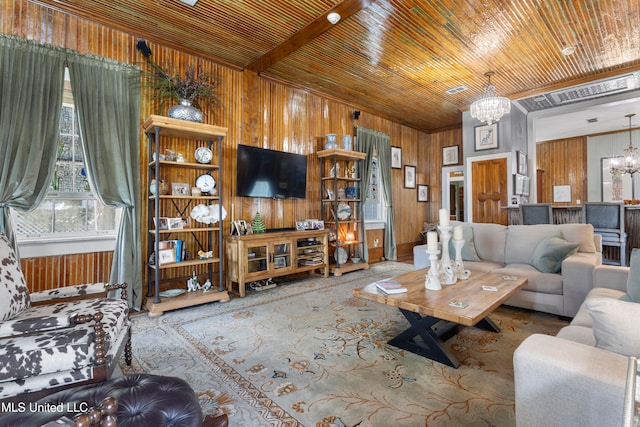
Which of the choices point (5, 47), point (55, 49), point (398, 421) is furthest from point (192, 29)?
point (398, 421)

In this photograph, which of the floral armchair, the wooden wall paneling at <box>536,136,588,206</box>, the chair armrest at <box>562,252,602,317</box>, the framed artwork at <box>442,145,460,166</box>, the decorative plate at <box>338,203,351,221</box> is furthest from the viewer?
the wooden wall paneling at <box>536,136,588,206</box>

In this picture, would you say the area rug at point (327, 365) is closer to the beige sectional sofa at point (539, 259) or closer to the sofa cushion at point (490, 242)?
the beige sectional sofa at point (539, 259)

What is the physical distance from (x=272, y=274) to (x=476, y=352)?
258 centimetres

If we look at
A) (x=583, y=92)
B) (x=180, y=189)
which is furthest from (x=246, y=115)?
(x=583, y=92)

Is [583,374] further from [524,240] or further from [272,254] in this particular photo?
[272,254]

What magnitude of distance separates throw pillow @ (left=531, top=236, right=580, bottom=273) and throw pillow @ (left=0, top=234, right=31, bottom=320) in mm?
4136

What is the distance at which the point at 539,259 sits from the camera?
9.81 feet

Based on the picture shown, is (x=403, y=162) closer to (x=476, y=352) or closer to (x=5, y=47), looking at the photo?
(x=476, y=352)

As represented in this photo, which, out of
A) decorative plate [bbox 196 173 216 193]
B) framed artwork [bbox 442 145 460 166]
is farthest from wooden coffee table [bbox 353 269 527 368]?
framed artwork [bbox 442 145 460 166]

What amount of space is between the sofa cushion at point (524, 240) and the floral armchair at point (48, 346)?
382 cm

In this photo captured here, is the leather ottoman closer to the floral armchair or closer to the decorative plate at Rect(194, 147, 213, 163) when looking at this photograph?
the floral armchair

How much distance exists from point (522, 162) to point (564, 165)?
13.7ft

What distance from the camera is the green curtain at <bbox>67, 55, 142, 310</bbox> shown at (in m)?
2.99

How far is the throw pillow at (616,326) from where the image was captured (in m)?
0.98
